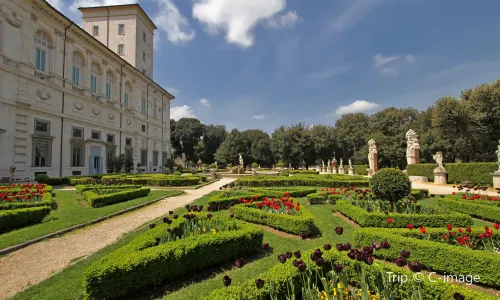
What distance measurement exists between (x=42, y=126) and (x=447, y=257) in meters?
26.7

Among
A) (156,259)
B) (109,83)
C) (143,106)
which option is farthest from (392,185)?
(143,106)

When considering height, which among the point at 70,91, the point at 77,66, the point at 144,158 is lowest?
the point at 144,158

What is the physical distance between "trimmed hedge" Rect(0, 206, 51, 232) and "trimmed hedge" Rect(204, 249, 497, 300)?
7765mm

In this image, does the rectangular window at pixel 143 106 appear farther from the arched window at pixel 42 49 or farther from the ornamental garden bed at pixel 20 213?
the ornamental garden bed at pixel 20 213

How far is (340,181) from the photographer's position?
17.4 meters

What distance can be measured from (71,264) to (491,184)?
83.7ft

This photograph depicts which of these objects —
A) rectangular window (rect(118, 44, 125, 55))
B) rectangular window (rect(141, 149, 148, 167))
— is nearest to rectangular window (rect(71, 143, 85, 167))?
rectangular window (rect(141, 149, 148, 167))

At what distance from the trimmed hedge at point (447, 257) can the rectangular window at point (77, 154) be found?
2715cm

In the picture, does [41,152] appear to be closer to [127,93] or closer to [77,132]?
[77,132]

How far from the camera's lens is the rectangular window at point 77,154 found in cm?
2367

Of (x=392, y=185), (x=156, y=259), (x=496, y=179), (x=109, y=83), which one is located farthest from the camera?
(x=109, y=83)

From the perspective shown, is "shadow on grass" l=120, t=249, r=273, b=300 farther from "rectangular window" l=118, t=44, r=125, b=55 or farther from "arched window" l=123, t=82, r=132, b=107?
"rectangular window" l=118, t=44, r=125, b=55

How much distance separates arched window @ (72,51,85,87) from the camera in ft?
80.9

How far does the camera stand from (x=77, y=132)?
79.7 ft
